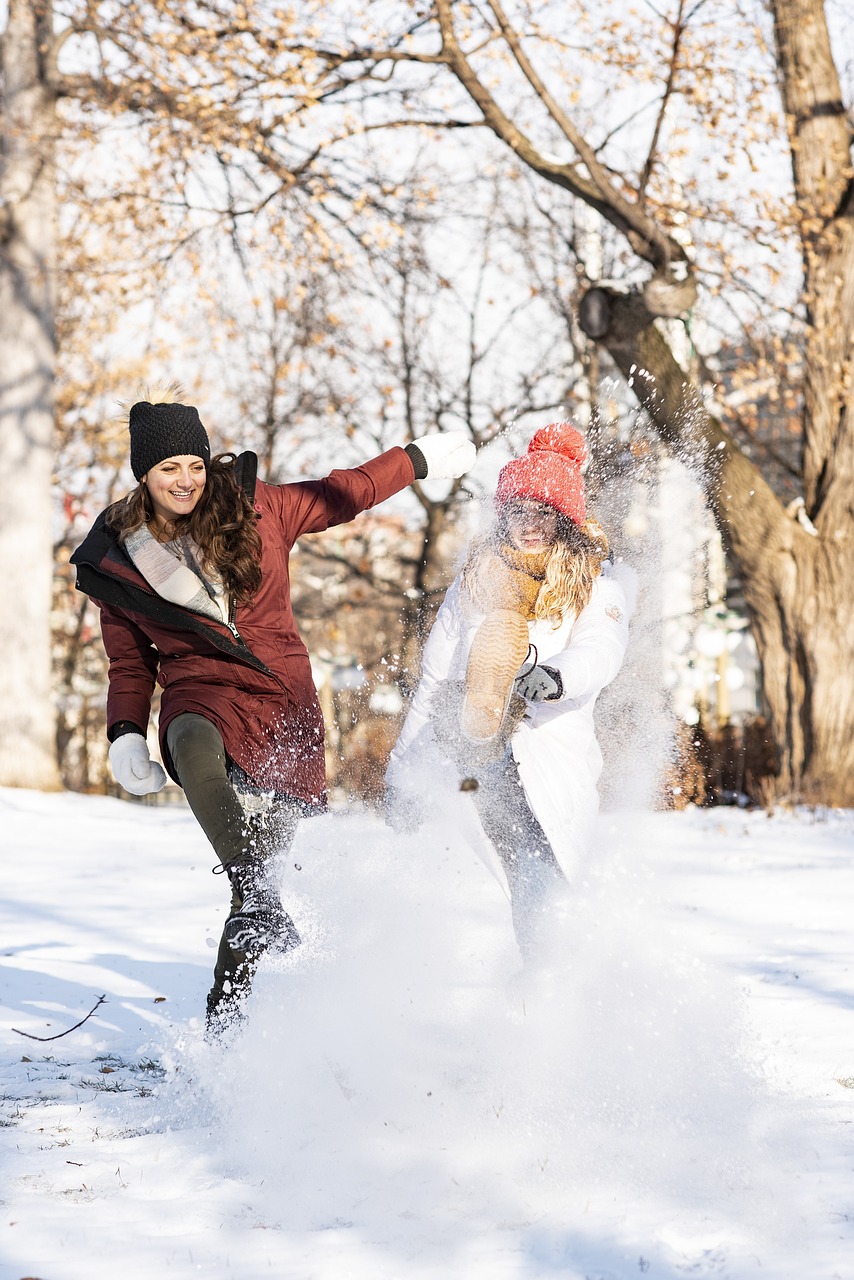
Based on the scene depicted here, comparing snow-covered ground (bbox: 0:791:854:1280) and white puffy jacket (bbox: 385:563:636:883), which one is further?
white puffy jacket (bbox: 385:563:636:883)

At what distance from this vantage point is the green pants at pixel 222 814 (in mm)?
3338

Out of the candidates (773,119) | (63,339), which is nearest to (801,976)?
(773,119)

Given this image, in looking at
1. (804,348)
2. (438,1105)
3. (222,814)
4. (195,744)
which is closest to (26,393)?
(804,348)

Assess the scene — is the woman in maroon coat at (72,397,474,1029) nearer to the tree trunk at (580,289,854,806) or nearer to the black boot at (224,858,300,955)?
the black boot at (224,858,300,955)

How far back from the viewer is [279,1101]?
3.12 meters

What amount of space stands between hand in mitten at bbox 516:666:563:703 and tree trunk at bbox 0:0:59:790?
9.48 m

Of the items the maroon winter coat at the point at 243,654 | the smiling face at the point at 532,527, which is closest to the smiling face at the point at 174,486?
the maroon winter coat at the point at 243,654

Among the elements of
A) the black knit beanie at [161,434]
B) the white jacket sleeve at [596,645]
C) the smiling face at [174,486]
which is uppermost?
the black knit beanie at [161,434]

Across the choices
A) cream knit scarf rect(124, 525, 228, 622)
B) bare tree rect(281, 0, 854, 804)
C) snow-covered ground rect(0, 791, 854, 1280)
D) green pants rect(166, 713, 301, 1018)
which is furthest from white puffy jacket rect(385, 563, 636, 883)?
bare tree rect(281, 0, 854, 804)

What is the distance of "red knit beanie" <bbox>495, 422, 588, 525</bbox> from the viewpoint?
11.6ft

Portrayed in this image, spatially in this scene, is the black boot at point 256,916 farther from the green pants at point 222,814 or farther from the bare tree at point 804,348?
the bare tree at point 804,348

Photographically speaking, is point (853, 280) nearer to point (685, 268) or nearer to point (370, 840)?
point (685, 268)

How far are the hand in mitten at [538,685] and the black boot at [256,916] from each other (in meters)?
0.79

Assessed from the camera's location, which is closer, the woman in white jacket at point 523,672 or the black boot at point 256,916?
the black boot at point 256,916
